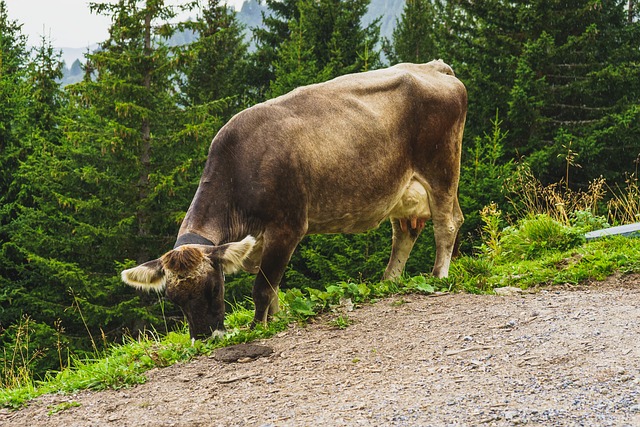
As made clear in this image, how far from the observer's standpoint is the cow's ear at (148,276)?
5.25 meters

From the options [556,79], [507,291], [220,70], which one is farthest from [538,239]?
[220,70]

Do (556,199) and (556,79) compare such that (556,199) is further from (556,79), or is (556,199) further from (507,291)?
(556,79)

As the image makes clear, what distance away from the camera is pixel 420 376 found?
4113 mm

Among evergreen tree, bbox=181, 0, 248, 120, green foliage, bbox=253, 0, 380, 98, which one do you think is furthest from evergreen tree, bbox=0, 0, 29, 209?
green foliage, bbox=253, 0, 380, 98

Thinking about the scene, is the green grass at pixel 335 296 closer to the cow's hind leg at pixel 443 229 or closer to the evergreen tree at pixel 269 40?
the cow's hind leg at pixel 443 229

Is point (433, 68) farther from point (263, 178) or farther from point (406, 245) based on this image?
point (263, 178)

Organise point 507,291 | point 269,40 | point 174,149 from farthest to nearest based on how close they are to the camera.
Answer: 1. point 269,40
2. point 174,149
3. point 507,291

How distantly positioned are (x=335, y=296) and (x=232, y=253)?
125cm

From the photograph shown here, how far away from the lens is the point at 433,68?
25.9 feet

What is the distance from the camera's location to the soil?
11.3 ft

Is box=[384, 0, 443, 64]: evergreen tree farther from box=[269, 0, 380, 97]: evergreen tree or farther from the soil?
the soil

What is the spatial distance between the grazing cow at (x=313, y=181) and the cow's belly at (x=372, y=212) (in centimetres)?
1

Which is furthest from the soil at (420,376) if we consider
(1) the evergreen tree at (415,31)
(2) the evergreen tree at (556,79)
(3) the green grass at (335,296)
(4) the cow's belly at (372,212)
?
(1) the evergreen tree at (415,31)

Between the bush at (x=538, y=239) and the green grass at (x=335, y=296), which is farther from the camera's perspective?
the bush at (x=538, y=239)
